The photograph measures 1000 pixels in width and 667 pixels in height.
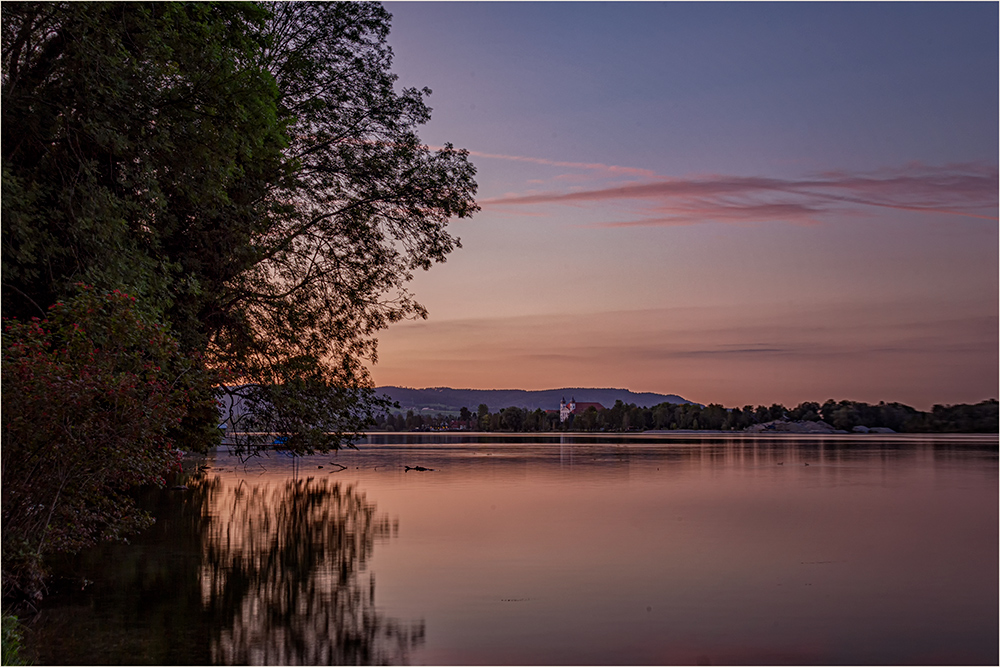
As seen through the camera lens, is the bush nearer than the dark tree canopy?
Yes

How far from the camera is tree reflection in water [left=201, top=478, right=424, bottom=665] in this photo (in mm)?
14148

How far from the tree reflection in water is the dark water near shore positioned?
71 mm

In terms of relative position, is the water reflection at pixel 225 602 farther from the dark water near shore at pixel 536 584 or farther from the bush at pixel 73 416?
the bush at pixel 73 416

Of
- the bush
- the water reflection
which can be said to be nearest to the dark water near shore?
the water reflection

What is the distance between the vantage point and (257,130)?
19750 millimetres

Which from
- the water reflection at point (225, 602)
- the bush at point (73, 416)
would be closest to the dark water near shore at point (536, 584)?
the water reflection at point (225, 602)

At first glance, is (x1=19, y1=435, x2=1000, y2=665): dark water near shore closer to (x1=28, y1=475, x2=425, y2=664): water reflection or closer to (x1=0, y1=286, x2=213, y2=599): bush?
(x1=28, y1=475, x2=425, y2=664): water reflection

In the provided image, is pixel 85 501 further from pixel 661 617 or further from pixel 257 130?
pixel 661 617

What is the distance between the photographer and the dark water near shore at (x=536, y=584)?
47.8ft

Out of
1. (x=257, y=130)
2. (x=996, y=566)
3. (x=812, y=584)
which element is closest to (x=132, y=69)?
(x=257, y=130)

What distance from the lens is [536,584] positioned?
Result: 2053 cm

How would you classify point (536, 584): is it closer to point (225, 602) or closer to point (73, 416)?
point (225, 602)

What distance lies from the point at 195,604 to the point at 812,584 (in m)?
13.8

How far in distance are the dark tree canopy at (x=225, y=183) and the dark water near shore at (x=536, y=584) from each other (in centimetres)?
432
